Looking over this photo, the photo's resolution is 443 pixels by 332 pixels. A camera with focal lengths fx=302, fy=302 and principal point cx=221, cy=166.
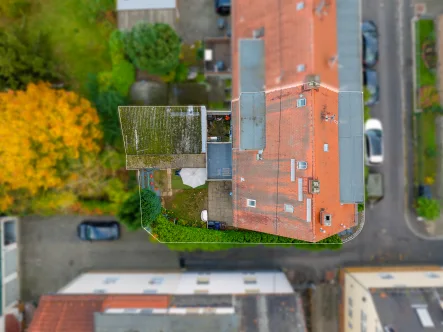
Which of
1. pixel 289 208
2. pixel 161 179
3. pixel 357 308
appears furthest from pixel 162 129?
pixel 357 308

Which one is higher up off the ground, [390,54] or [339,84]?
[390,54]

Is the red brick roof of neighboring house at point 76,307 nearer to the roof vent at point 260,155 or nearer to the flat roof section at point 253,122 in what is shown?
the roof vent at point 260,155

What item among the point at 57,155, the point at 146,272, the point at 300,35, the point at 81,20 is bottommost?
the point at 146,272

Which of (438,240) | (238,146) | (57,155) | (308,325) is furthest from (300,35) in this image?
(308,325)

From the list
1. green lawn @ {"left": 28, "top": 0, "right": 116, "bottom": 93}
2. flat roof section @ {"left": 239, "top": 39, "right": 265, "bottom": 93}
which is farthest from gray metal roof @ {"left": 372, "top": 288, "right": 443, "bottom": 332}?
green lawn @ {"left": 28, "top": 0, "right": 116, "bottom": 93}

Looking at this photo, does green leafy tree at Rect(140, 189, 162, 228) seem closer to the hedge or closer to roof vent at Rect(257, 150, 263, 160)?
the hedge

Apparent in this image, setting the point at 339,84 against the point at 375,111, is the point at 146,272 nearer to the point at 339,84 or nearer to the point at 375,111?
the point at 339,84
